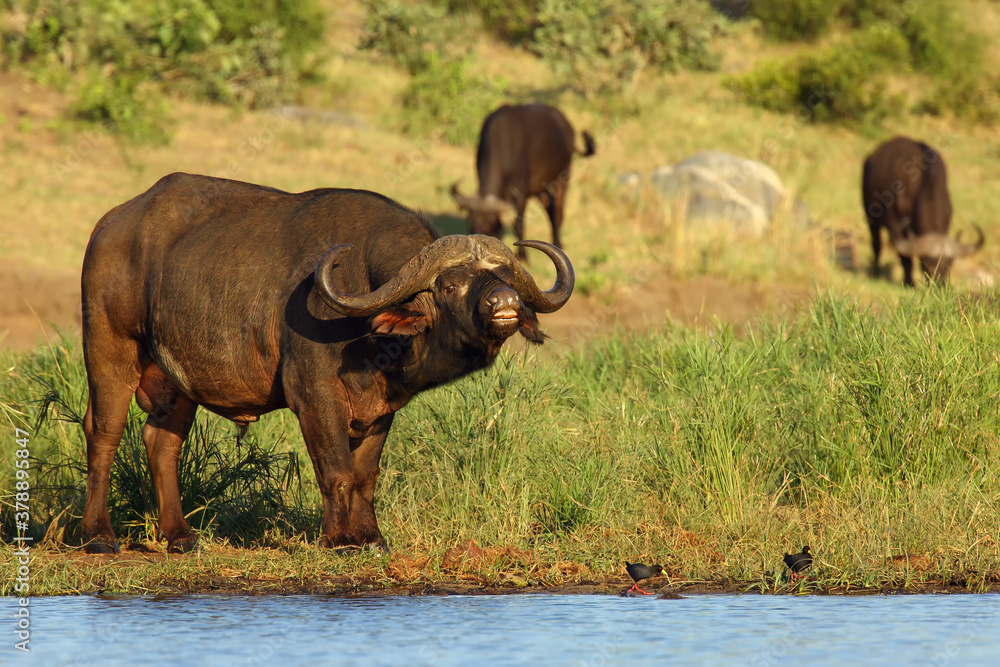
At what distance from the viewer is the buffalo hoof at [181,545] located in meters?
6.91

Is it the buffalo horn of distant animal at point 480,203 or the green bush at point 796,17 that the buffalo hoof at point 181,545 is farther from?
the green bush at point 796,17

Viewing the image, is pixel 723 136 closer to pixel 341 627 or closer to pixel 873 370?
pixel 873 370

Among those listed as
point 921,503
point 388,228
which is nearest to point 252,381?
point 388,228

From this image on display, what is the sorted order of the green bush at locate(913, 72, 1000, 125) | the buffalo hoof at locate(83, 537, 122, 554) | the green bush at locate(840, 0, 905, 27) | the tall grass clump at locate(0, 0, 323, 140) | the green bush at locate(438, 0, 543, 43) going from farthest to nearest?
the green bush at locate(438, 0, 543, 43) → the green bush at locate(840, 0, 905, 27) → the green bush at locate(913, 72, 1000, 125) → the tall grass clump at locate(0, 0, 323, 140) → the buffalo hoof at locate(83, 537, 122, 554)

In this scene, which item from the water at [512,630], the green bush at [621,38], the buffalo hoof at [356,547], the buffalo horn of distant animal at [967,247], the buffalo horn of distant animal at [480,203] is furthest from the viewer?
the green bush at [621,38]

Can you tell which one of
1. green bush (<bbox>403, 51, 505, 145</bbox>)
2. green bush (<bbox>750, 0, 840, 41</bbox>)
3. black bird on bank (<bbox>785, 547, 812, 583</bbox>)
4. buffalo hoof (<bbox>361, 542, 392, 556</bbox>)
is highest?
green bush (<bbox>750, 0, 840, 41</bbox>)

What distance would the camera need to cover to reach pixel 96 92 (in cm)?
2122

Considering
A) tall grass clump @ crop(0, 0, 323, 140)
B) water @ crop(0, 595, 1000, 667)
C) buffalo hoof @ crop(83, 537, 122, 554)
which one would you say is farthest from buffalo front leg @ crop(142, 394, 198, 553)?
tall grass clump @ crop(0, 0, 323, 140)

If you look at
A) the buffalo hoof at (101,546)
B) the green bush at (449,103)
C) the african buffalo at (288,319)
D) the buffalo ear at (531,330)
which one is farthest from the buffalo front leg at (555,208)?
the buffalo ear at (531,330)

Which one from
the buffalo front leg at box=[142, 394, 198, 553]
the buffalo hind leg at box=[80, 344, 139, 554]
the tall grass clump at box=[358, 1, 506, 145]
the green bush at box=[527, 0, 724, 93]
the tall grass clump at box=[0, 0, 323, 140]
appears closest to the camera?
the buffalo front leg at box=[142, 394, 198, 553]

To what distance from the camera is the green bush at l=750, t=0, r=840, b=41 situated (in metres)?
36.3

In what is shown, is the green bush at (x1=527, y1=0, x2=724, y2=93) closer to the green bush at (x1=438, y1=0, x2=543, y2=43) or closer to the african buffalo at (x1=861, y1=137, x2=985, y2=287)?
the green bush at (x1=438, y1=0, x2=543, y2=43)

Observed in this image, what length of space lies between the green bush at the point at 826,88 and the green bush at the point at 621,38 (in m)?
1.94

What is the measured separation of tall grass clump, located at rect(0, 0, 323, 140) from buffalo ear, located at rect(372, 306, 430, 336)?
1638 cm
